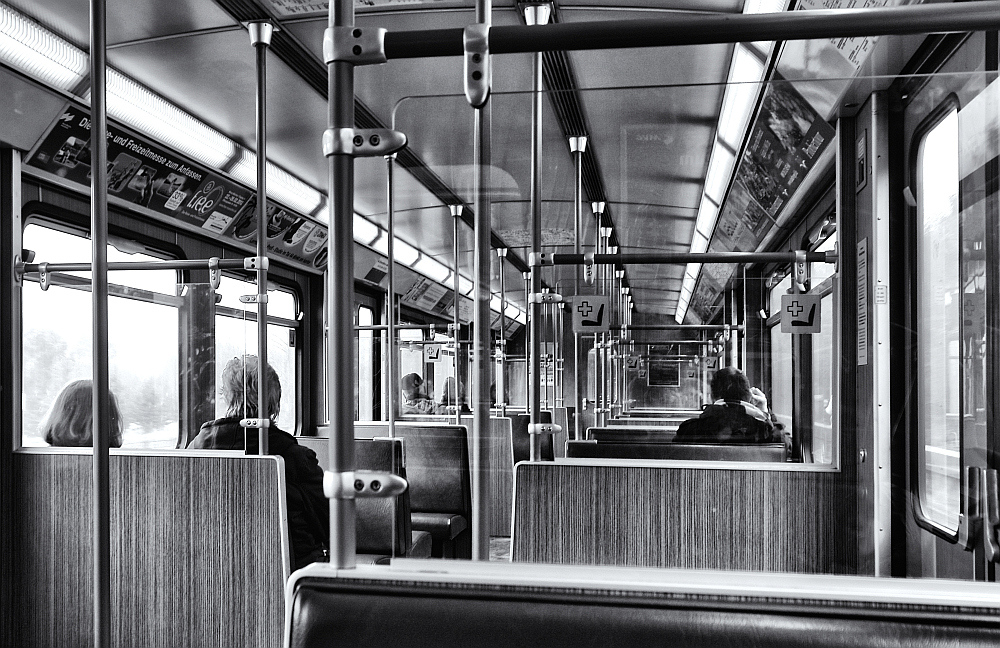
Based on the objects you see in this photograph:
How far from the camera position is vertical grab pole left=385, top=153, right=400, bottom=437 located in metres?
1.62

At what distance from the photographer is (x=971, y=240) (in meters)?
1.54

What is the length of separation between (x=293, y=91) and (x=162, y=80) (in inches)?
19.7

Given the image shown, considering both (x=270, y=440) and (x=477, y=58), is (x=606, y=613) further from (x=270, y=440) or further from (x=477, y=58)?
(x=270, y=440)

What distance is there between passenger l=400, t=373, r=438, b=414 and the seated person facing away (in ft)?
2.57

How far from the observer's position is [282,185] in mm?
4273

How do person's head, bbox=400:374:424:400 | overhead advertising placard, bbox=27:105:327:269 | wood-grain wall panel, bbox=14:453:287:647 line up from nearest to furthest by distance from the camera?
person's head, bbox=400:374:424:400 < wood-grain wall panel, bbox=14:453:287:647 < overhead advertising placard, bbox=27:105:327:269

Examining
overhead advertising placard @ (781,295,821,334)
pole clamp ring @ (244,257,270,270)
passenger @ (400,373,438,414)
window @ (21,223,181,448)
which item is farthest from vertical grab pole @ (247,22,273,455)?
overhead advertising placard @ (781,295,821,334)

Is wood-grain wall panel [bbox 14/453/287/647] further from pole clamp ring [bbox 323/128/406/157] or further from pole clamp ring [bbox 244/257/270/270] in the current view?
pole clamp ring [bbox 323/128/406/157]

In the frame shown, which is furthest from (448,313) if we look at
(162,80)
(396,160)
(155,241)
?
(155,241)

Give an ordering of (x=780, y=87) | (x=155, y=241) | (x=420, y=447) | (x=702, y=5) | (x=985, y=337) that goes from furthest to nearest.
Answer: (x=155, y=241) → (x=702, y=5) → (x=420, y=447) → (x=780, y=87) → (x=985, y=337)

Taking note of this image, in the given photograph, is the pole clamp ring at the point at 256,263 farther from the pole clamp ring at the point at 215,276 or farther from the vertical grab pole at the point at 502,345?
the vertical grab pole at the point at 502,345

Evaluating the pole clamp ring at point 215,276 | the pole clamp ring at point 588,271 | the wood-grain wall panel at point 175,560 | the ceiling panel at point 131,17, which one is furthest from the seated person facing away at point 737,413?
the ceiling panel at point 131,17

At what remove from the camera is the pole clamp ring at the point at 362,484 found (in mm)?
1245

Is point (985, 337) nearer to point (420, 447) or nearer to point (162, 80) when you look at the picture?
point (420, 447)
